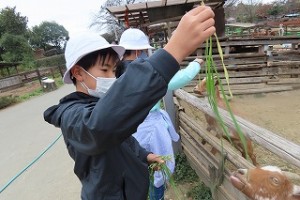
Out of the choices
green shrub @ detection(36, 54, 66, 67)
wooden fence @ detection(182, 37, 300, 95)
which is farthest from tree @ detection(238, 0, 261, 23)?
wooden fence @ detection(182, 37, 300, 95)

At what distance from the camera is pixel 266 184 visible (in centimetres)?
170

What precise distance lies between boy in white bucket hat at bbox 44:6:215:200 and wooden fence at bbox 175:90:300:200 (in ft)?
2.12

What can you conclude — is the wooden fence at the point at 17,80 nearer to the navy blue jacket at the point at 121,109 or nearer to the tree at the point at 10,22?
the tree at the point at 10,22

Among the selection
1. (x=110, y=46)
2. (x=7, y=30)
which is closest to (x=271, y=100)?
(x=110, y=46)

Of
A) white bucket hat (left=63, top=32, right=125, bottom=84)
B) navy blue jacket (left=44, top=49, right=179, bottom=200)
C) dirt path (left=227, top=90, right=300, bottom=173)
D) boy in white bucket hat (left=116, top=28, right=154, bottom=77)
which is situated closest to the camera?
navy blue jacket (left=44, top=49, right=179, bottom=200)

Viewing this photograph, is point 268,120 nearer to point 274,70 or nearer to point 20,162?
point 274,70

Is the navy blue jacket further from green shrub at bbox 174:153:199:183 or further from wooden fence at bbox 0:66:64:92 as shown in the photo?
wooden fence at bbox 0:66:64:92

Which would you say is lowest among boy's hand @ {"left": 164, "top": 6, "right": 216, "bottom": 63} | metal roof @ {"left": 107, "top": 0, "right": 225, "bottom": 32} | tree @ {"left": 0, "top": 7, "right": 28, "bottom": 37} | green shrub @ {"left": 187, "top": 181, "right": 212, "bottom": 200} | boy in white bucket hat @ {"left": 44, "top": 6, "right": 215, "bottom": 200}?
green shrub @ {"left": 187, "top": 181, "right": 212, "bottom": 200}

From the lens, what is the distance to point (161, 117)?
2.80 metres

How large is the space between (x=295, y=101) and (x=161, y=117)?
6.87 meters

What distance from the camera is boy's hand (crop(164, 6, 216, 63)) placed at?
0.91 meters

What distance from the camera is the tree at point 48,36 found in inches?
1961

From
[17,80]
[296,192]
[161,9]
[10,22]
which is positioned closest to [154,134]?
[296,192]

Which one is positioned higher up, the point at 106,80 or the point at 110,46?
the point at 110,46
